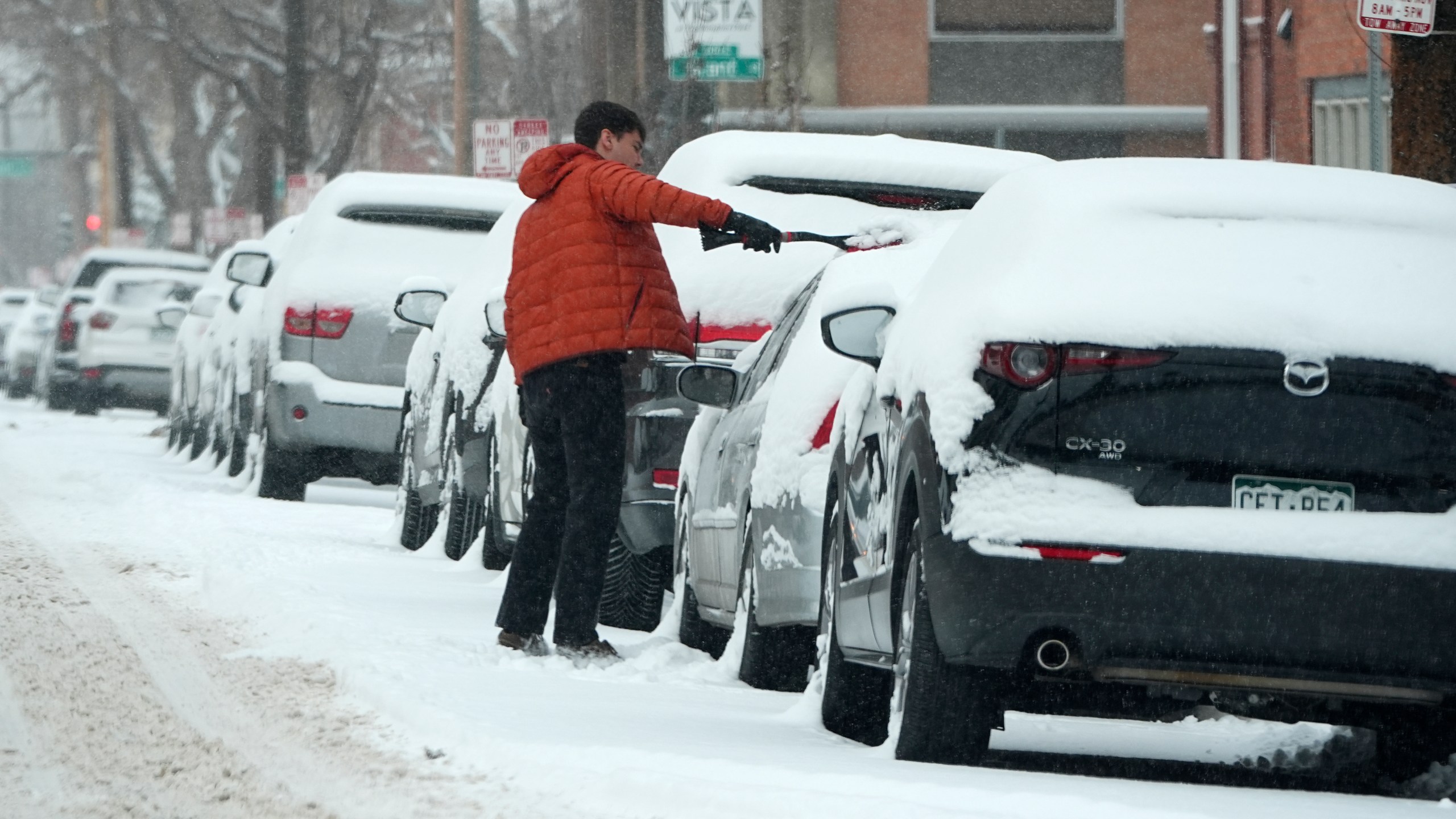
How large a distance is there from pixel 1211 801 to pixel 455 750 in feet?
5.54

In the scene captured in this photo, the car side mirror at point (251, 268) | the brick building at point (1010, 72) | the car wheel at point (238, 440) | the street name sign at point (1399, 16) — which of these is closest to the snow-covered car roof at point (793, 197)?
the street name sign at point (1399, 16)

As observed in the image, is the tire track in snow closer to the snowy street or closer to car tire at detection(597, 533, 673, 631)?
the snowy street

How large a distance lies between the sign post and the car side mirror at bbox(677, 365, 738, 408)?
12.8 metres

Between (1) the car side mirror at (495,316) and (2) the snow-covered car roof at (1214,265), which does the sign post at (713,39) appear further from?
(2) the snow-covered car roof at (1214,265)

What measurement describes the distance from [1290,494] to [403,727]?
7.23 ft

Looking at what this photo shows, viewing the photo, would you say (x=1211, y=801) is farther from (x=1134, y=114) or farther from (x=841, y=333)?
(x=1134, y=114)

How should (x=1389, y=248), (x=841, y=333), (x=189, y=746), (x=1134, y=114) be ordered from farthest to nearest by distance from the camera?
(x=1134, y=114) → (x=841, y=333) → (x=189, y=746) → (x=1389, y=248)

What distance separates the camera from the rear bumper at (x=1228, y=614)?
5195 millimetres

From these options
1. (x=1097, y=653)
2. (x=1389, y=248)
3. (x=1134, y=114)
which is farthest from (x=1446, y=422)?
(x=1134, y=114)

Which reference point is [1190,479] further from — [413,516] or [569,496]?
[413,516]

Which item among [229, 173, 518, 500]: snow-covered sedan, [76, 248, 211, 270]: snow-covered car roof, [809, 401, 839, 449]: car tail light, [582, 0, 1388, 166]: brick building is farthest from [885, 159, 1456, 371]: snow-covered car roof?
[76, 248, 211, 270]: snow-covered car roof

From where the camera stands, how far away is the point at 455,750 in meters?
5.79

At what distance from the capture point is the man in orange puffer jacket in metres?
7.76

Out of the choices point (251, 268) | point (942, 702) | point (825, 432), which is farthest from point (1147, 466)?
point (251, 268)
